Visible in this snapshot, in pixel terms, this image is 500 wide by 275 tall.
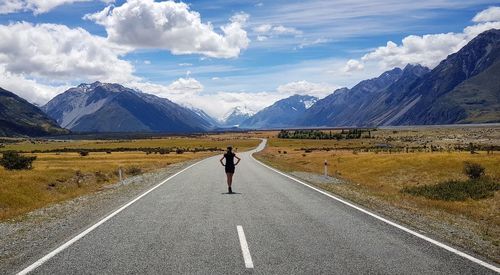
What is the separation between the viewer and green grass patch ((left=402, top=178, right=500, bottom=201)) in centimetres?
2533

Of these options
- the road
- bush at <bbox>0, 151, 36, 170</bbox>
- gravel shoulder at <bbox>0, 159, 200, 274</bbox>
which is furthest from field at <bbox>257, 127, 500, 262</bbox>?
bush at <bbox>0, 151, 36, 170</bbox>

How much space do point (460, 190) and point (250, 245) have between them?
70.8 feet

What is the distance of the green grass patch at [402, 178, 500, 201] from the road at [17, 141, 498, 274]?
1297cm

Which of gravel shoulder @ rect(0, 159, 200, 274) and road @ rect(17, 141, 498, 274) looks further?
gravel shoulder @ rect(0, 159, 200, 274)

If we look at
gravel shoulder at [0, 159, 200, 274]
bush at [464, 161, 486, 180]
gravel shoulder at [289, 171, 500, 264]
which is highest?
gravel shoulder at [0, 159, 200, 274]

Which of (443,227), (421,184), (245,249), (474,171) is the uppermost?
(245,249)

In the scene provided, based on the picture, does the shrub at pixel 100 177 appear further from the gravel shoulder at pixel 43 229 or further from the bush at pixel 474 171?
the bush at pixel 474 171

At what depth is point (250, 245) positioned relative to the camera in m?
9.68

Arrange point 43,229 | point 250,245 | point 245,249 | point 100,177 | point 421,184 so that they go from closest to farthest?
point 245,249
point 250,245
point 43,229
point 421,184
point 100,177

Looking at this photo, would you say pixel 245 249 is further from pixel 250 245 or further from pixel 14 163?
pixel 14 163

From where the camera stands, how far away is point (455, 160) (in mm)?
38031

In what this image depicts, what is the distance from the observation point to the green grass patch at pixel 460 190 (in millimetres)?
25328

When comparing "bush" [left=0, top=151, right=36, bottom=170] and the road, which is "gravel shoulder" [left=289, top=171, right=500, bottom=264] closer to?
the road

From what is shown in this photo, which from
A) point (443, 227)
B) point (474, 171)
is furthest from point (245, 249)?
point (474, 171)
